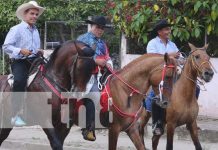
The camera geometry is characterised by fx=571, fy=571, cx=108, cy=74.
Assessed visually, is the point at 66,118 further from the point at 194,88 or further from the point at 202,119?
the point at 202,119

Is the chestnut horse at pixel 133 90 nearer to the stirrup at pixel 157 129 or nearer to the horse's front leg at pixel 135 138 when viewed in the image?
the horse's front leg at pixel 135 138

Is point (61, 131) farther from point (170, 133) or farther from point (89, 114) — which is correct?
point (170, 133)

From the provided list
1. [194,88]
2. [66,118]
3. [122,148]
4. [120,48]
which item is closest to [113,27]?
[120,48]

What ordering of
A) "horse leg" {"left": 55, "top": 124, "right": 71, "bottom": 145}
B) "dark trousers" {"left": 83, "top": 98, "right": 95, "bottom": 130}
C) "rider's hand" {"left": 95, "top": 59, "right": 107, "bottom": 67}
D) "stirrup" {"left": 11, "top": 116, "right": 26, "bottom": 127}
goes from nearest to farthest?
"horse leg" {"left": 55, "top": 124, "right": 71, "bottom": 145}, "dark trousers" {"left": 83, "top": 98, "right": 95, "bottom": 130}, "stirrup" {"left": 11, "top": 116, "right": 26, "bottom": 127}, "rider's hand" {"left": 95, "top": 59, "right": 107, "bottom": 67}

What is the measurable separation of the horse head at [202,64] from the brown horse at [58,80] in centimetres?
190

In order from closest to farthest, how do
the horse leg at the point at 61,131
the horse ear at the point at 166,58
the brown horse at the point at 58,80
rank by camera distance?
the brown horse at the point at 58,80, the horse leg at the point at 61,131, the horse ear at the point at 166,58

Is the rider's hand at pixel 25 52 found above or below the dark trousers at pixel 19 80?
above

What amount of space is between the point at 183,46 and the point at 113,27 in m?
1.99

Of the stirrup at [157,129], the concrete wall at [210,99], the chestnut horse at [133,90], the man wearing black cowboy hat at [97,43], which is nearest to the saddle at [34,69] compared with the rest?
the man wearing black cowboy hat at [97,43]

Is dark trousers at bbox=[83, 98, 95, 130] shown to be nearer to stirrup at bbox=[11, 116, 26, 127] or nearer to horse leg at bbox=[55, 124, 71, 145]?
horse leg at bbox=[55, 124, 71, 145]

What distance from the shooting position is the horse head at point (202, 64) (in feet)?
27.5

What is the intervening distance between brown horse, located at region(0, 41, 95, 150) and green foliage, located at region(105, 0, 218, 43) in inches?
201

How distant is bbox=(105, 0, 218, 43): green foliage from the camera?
40.5ft

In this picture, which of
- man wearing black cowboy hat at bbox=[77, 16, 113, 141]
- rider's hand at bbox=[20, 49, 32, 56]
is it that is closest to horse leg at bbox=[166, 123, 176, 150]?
man wearing black cowboy hat at bbox=[77, 16, 113, 141]
